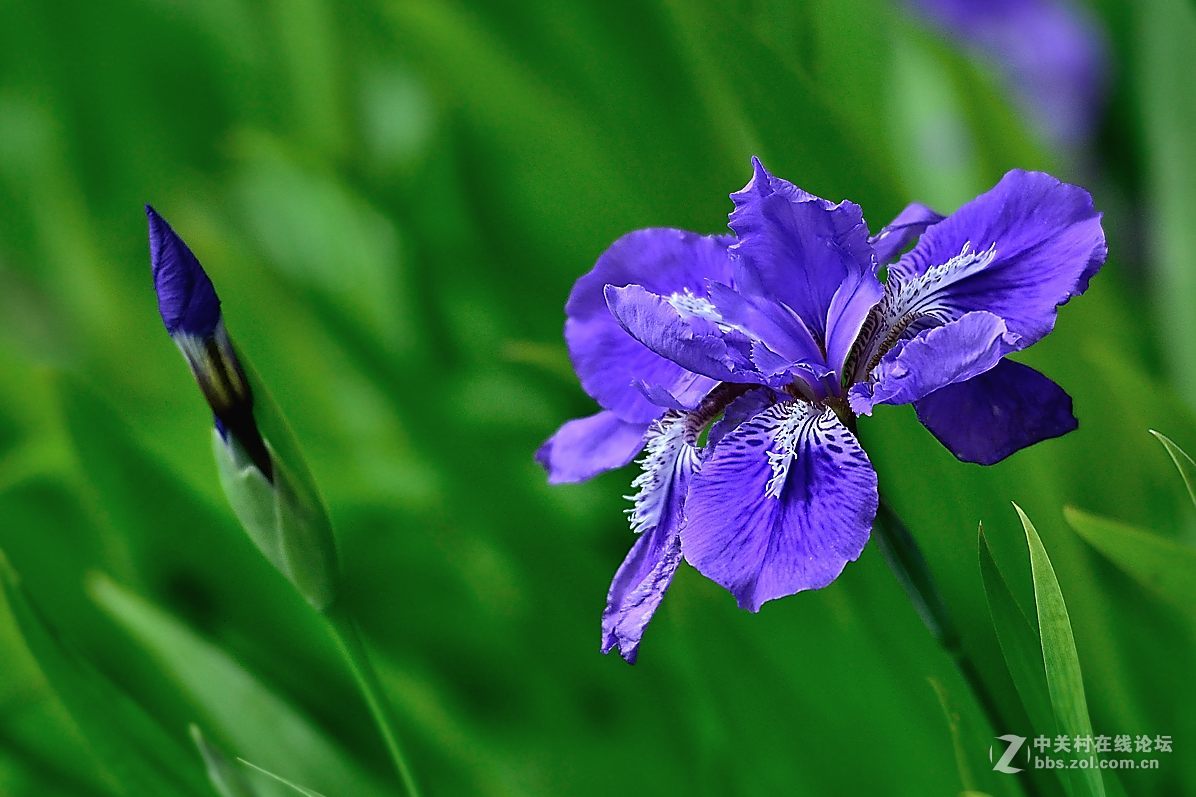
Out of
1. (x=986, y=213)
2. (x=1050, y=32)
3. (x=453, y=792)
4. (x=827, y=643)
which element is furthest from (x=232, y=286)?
(x=1050, y=32)

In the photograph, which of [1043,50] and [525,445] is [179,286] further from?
[1043,50]

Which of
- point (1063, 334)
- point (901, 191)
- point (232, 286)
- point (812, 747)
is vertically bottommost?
point (812, 747)

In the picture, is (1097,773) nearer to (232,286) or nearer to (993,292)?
(993,292)

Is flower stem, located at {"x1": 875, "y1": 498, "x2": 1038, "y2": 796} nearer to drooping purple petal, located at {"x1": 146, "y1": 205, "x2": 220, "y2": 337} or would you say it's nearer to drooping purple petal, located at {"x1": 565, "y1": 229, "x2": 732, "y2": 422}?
drooping purple petal, located at {"x1": 565, "y1": 229, "x2": 732, "y2": 422}

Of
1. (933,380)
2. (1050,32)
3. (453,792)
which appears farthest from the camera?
(1050,32)

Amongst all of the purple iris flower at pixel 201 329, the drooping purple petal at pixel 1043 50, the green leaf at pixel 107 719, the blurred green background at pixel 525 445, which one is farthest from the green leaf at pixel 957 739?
the drooping purple petal at pixel 1043 50

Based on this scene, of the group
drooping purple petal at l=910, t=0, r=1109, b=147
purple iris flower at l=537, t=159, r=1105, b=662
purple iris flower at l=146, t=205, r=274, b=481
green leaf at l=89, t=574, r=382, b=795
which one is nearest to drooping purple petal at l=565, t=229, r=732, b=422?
purple iris flower at l=537, t=159, r=1105, b=662

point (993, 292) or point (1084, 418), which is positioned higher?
point (993, 292)
